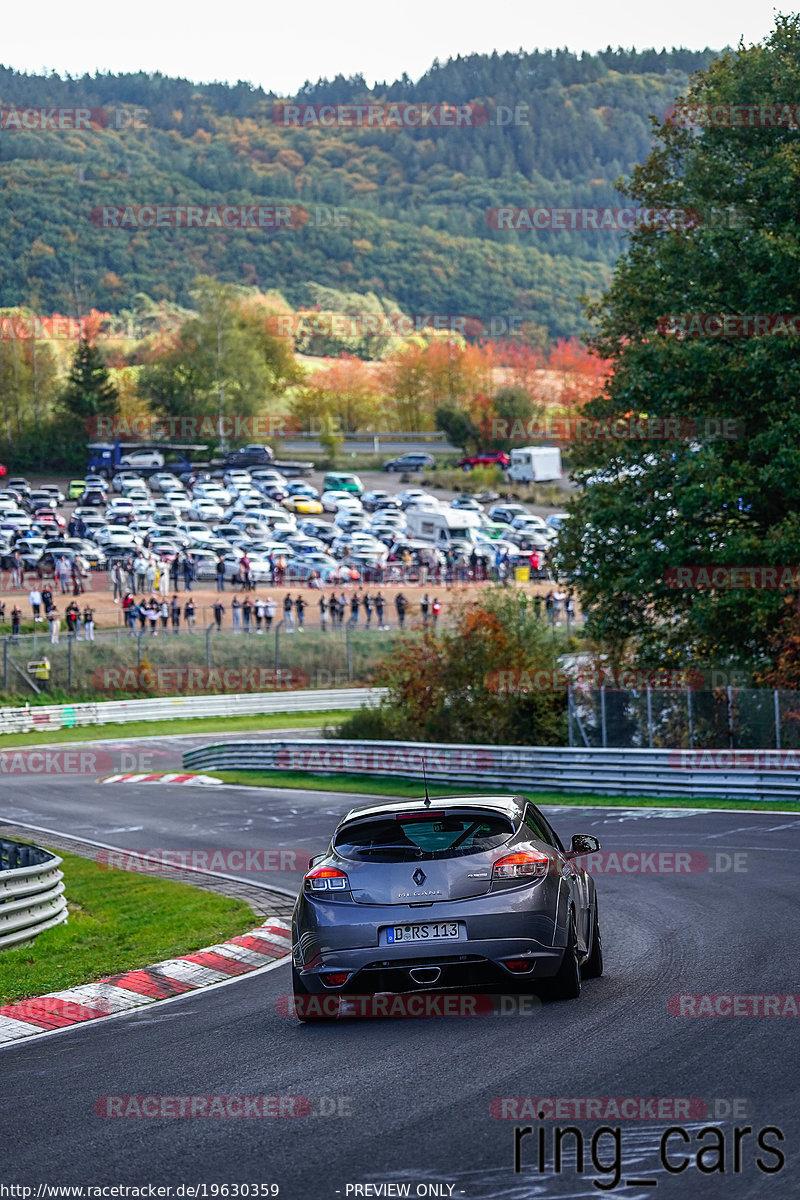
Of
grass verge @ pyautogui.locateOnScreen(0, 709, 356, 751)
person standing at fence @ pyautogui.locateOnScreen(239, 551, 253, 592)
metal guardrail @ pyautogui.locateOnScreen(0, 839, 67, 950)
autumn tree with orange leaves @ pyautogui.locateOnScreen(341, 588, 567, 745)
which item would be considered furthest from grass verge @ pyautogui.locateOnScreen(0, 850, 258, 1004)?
person standing at fence @ pyautogui.locateOnScreen(239, 551, 253, 592)

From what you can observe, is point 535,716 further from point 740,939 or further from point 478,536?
point 478,536

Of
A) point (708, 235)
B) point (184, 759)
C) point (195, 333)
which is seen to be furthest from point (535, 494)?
point (708, 235)

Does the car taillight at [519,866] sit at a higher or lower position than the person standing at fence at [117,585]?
higher

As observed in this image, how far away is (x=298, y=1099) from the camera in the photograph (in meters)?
6.77

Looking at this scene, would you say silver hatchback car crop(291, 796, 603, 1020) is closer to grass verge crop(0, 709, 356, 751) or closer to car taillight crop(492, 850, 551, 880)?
car taillight crop(492, 850, 551, 880)

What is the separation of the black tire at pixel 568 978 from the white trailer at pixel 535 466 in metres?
102

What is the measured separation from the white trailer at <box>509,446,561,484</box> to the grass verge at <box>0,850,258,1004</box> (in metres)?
92.7

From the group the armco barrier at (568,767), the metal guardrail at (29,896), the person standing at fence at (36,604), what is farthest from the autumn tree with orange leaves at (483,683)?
the person standing at fence at (36,604)

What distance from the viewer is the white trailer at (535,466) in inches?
4343

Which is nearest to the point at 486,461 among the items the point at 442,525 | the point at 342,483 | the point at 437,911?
the point at 342,483

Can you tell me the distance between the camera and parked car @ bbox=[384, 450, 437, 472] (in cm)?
12150

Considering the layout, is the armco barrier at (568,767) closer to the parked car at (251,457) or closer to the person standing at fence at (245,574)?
the person standing at fence at (245,574)

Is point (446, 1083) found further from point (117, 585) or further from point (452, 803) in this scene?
point (117, 585)

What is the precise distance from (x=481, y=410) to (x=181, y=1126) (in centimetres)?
12715
